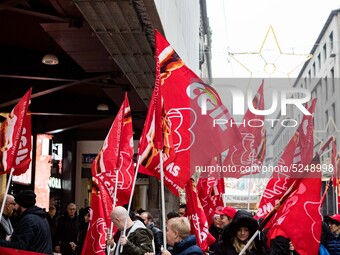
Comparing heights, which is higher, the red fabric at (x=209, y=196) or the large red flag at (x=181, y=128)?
the large red flag at (x=181, y=128)

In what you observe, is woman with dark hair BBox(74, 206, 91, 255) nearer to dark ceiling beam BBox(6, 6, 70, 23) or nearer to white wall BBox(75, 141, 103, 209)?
dark ceiling beam BBox(6, 6, 70, 23)

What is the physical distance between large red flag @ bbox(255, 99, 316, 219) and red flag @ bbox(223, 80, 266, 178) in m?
1.09

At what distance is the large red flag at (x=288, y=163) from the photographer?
9414mm

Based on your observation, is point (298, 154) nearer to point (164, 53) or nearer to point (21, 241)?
point (164, 53)

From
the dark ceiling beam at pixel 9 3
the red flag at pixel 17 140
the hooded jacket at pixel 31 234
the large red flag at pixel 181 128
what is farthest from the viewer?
the dark ceiling beam at pixel 9 3

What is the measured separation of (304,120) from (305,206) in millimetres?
5201

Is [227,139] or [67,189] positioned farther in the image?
[67,189]

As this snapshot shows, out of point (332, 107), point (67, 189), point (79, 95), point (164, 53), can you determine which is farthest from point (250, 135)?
point (332, 107)

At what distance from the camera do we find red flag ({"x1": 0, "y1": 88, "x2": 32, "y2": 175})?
848cm

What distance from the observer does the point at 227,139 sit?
25.2 ft

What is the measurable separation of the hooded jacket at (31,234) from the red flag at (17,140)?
4.30 ft

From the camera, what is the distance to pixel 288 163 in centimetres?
1127

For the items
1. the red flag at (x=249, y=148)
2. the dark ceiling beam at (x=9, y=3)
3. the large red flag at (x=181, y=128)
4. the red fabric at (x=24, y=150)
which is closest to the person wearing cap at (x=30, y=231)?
the large red flag at (x=181, y=128)

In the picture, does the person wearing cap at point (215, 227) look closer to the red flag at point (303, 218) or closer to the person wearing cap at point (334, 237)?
the person wearing cap at point (334, 237)
